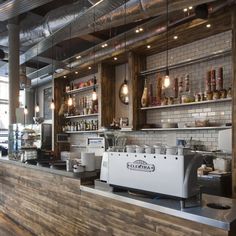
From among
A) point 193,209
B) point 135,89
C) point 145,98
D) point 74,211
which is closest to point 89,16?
point 135,89

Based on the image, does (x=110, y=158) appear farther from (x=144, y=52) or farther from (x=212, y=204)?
(x=144, y=52)

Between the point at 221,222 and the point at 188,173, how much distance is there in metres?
0.40

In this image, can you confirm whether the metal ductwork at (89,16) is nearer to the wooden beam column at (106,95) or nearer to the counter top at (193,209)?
the wooden beam column at (106,95)

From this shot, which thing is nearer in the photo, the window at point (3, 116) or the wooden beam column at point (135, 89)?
the wooden beam column at point (135, 89)

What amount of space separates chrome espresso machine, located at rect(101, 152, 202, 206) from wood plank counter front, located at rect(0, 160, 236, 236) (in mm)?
148

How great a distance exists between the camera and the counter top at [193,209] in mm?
1856

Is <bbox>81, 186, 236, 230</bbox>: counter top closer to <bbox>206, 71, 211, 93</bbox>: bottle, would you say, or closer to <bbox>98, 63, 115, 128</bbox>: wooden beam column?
<bbox>206, 71, 211, 93</bbox>: bottle

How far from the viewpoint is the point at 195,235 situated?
1.99 m

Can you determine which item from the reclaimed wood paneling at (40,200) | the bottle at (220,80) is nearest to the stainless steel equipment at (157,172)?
the reclaimed wood paneling at (40,200)

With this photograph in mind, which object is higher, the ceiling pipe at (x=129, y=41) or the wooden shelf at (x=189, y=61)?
the ceiling pipe at (x=129, y=41)

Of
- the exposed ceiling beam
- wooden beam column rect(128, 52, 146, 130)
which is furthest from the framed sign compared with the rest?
the exposed ceiling beam

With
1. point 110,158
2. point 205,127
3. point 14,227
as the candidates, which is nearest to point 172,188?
point 110,158

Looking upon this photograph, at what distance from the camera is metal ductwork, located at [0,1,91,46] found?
4680mm

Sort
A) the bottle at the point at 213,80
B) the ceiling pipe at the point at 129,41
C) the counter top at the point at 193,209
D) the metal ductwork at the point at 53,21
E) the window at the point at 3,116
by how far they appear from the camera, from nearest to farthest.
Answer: the counter top at the point at 193,209
the ceiling pipe at the point at 129,41
the bottle at the point at 213,80
the metal ductwork at the point at 53,21
the window at the point at 3,116
